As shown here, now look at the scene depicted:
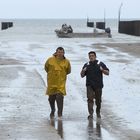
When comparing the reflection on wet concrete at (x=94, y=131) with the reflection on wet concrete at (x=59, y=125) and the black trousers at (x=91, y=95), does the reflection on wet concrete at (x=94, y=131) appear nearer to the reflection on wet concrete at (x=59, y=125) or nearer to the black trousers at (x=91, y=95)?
the black trousers at (x=91, y=95)

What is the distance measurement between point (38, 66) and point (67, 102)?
987 cm

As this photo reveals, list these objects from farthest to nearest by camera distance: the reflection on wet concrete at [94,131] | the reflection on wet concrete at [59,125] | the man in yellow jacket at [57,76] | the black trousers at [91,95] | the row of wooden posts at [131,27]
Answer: the row of wooden posts at [131,27] → the black trousers at [91,95] → the man in yellow jacket at [57,76] → the reflection on wet concrete at [59,125] → the reflection on wet concrete at [94,131]

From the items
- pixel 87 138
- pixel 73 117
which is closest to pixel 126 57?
pixel 73 117

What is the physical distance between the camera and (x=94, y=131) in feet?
34.6

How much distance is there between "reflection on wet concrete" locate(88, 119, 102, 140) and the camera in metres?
9.96

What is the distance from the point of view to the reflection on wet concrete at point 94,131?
32.7 ft

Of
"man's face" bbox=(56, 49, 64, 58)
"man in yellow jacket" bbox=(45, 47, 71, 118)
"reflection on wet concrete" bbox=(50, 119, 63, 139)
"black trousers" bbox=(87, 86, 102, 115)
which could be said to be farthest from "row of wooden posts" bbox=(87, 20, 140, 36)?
"reflection on wet concrete" bbox=(50, 119, 63, 139)

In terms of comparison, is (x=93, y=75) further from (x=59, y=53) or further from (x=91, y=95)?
(x=59, y=53)

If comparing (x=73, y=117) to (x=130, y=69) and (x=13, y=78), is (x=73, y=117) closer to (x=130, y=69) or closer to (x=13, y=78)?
(x=13, y=78)

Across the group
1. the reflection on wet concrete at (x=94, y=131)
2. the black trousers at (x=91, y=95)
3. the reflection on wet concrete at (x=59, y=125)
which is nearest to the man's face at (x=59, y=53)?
the black trousers at (x=91, y=95)

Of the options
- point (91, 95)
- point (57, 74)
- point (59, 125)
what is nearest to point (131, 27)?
point (91, 95)

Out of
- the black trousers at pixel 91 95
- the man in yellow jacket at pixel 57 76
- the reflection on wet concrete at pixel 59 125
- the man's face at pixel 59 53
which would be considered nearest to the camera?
the reflection on wet concrete at pixel 59 125

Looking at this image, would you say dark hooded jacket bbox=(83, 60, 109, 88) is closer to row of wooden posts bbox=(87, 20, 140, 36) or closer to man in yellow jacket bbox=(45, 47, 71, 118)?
man in yellow jacket bbox=(45, 47, 71, 118)

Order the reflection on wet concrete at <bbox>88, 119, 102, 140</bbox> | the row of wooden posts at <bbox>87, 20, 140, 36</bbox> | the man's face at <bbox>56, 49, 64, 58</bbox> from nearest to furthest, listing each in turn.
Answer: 1. the reflection on wet concrete at <bbox>88, 119, 102, 140</bbox>
2. the man's face at <bbox>56, 49, 64, 58</bbox>
3. the row of wooden posts at <bbox>87, 20, 140, 36</bbox>
